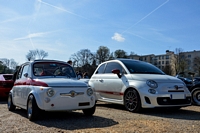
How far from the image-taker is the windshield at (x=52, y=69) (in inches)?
271

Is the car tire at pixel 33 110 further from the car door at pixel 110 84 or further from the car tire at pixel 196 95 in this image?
the car tire at pixel 196 95

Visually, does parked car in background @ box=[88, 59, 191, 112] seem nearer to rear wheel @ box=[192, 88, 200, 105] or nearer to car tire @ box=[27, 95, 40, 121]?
rear wheel @ box=[192, 88, 200, 105]

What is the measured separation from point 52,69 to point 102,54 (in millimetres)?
80984

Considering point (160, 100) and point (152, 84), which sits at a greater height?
point (152, 84)

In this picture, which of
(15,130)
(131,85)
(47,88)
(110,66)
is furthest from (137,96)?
(15,130)

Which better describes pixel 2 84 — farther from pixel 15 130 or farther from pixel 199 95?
pixel 199 95

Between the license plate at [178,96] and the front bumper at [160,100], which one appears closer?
the front bumper at [160,100]

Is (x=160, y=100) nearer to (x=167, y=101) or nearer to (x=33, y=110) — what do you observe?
(x=167, y=101)

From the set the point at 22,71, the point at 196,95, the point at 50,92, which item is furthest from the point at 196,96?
the point at 22,71

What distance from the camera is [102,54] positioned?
87.9 m

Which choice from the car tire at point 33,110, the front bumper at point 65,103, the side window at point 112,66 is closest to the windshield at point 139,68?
the side window at point 112,66

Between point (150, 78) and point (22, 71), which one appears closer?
point (150, 78)

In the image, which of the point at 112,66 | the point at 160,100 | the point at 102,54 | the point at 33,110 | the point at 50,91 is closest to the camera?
the point at 50,91

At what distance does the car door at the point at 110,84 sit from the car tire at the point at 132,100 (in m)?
0.34
